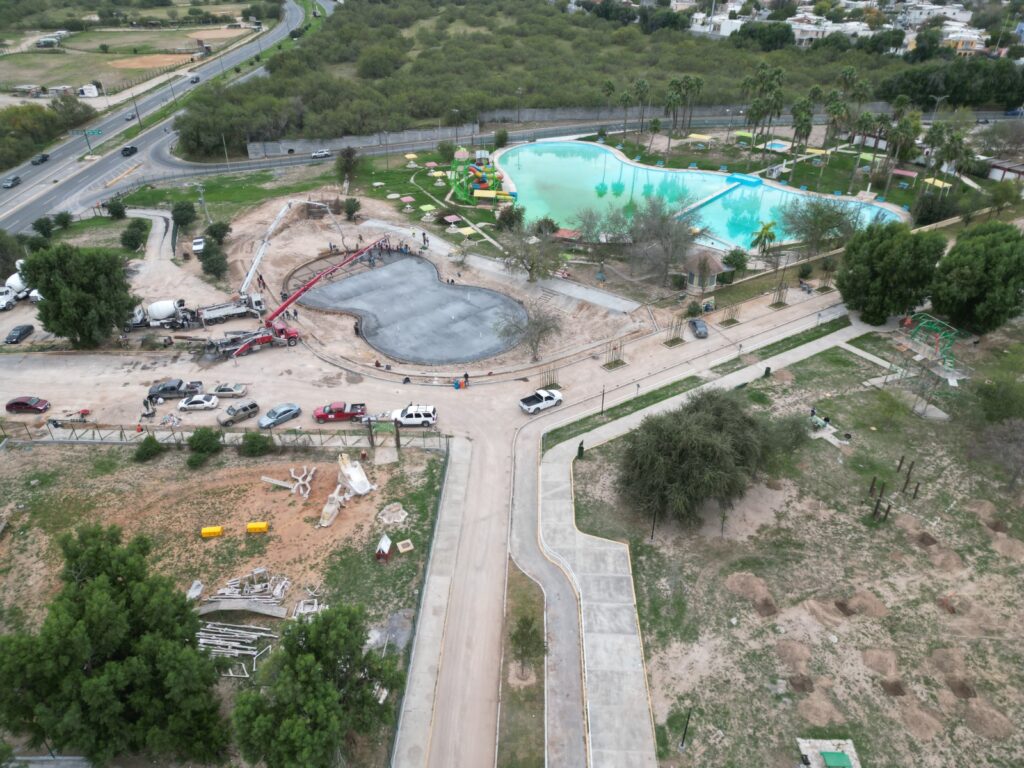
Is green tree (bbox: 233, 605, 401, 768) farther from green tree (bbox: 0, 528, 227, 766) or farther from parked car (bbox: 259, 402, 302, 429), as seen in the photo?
parked car (bbox: 259, 402, 302, 429)

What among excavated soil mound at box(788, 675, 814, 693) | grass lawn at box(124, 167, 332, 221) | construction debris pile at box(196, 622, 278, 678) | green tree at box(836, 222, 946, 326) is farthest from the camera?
grass lawn at box(124, 167, 332, 221)

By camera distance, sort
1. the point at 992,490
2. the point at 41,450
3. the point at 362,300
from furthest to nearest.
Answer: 1. the point at 362,300
2. the point at 41,450
3. the point at 992,490

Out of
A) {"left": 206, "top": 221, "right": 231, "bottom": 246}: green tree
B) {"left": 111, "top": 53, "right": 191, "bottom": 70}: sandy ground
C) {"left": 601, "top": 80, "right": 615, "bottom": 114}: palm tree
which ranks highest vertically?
{"left": 111, "top": 53, "right": 191, "bottom": 70}: sandy ground

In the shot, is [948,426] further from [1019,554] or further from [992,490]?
[1019,554]

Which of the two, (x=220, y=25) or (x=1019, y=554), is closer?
(x=1019, y=554)

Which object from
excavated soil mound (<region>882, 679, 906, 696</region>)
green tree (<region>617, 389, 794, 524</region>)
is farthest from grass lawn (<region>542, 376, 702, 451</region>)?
excavated soil mound (<region>882, 679, 906, 696</region>)

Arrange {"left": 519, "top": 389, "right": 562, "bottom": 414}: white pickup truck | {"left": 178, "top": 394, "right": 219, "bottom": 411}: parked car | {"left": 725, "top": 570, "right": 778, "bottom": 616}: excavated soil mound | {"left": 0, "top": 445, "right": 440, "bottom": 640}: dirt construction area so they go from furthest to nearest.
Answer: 1. {"left": 178, "top": 394, "right": 219, "bottom": 411}: parked car
2. {"left": 519, "top": 389, "right": 562, "bottom": 414}: white pickup truck
3. {"left": 0, "top": 445, "right": 440, "bottom": 640}: dirt construction area
4. {"left": 725, "top": 570, "right": 778, "bottom": 616}: excavated soil mound

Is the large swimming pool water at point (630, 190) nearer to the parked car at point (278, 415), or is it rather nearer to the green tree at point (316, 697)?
the parked car at point (278, 415)

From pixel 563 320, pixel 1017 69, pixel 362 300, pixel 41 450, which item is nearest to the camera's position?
pixel 41 450

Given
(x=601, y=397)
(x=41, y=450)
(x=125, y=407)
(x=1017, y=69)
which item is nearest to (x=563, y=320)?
(x=601, y=397)
